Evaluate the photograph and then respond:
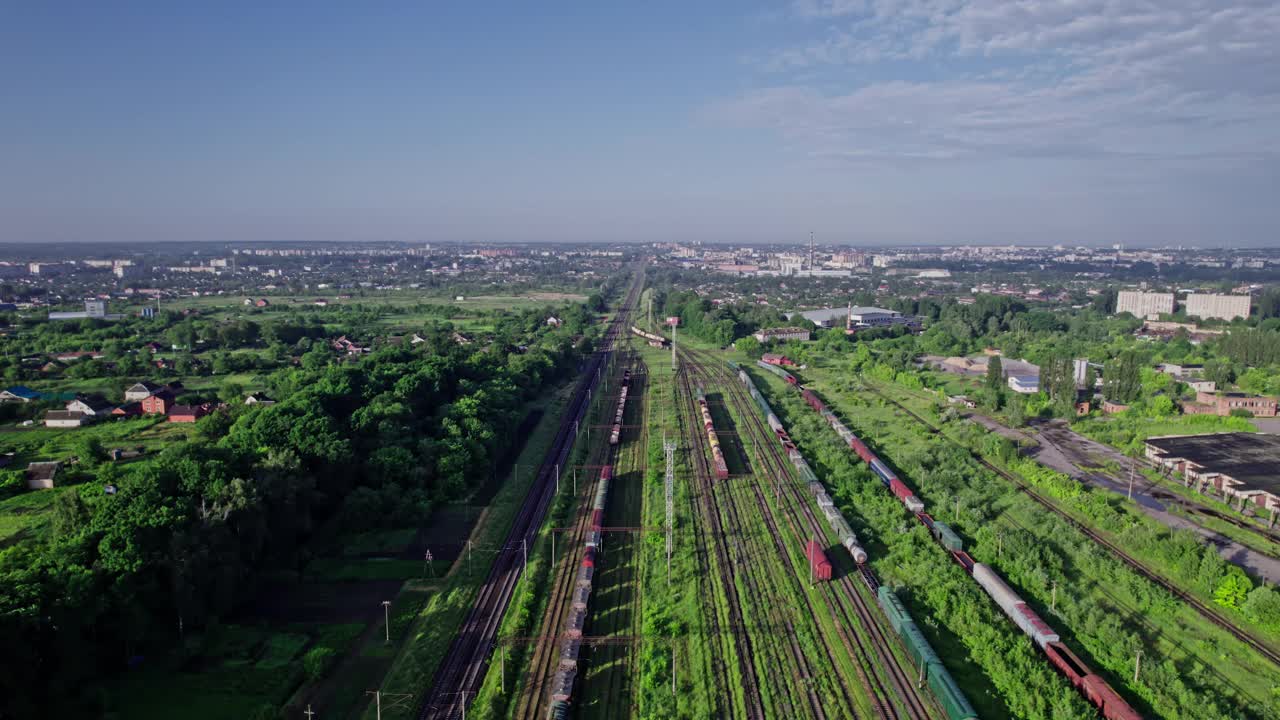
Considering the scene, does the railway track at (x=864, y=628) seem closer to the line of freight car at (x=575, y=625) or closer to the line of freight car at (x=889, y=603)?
the line of freight car at (x=889, y=603)

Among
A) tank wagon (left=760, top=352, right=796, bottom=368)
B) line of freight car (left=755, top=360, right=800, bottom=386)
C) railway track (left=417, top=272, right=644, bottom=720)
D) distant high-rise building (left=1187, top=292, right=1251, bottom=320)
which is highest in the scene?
distant high-rise building (left=1187, top=292, right=1251, bottom=320)

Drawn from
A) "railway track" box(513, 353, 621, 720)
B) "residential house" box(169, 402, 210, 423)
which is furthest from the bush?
"residential house" box(169, 402, 210, 423)

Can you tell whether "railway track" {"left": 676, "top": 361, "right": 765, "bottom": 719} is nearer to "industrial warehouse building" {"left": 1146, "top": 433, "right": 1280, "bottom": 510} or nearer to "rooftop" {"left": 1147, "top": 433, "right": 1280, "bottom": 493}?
"industrial warehouse building" {"left": 1146, "top": 433, "right": 1280, "bottom": 510}

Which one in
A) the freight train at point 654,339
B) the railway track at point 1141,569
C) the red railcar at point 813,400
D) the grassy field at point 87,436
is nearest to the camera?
the railway track at point 1141,569

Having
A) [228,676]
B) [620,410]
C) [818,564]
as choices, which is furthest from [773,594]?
[620,410]

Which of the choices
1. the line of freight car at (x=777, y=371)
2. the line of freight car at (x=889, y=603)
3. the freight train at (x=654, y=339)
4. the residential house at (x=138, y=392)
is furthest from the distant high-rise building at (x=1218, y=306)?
the residential house at (x=138, y=392)

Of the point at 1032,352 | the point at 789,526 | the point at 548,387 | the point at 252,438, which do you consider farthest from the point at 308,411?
the point at 1032,352
